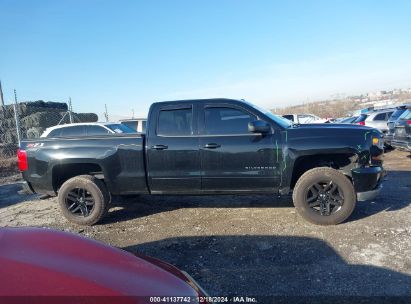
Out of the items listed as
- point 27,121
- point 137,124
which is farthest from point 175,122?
point 27,121

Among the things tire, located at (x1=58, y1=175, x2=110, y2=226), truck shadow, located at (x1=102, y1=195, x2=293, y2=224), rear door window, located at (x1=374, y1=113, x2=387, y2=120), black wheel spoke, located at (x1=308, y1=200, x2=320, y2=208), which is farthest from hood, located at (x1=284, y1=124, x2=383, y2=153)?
rear door window, located at (x1=374, y1=113, x2=387, y2=120)

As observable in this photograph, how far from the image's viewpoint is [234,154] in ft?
17.7

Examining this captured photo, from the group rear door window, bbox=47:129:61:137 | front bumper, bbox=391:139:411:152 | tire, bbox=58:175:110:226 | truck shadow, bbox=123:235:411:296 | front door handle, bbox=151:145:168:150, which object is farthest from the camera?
rear door window, bbox=47:129:61:137

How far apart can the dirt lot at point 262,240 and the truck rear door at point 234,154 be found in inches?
24.0

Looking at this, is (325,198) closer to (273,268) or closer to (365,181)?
(365,181)

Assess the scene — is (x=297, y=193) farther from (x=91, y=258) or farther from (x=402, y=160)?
(x=402, y=160)

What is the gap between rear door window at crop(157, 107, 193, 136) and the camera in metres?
5.64

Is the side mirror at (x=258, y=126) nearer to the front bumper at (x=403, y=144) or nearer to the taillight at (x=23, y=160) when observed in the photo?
the taillight at (x=23, y=160)

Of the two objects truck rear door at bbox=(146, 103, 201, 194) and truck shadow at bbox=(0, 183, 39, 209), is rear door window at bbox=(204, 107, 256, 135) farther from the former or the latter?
truck shadow at bbox=(0, 183, 39, 209)

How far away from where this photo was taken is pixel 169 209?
21.6 ft

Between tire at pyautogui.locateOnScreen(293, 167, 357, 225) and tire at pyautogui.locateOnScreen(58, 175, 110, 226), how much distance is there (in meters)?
2.93

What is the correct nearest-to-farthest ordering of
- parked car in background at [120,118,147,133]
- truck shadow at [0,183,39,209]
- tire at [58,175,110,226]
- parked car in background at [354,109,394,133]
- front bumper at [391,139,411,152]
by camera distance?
1. tire at [58,175,110,226]
2. truck shadow at [0,183,39,209]
3. front bumper at [391,139,411,152]
4. parked car in background at [120,118,147,133]
5. parked car in background at [354,109,394,133]

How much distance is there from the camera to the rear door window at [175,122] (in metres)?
5.64

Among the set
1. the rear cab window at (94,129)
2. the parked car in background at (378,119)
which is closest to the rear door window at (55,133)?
the rear cab window at (94,129)
